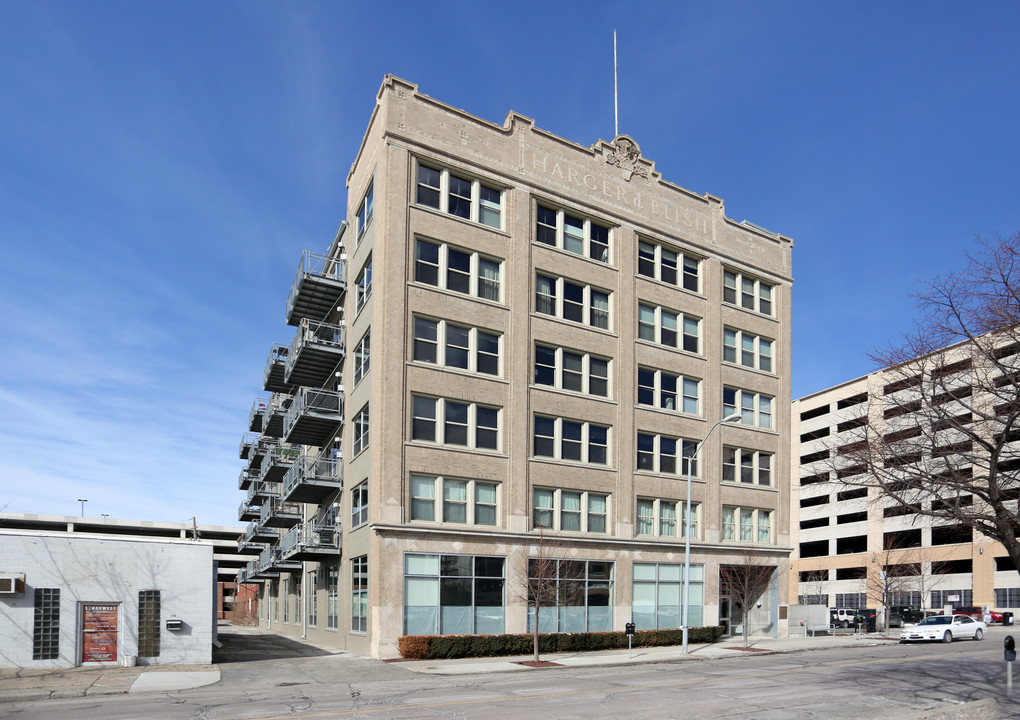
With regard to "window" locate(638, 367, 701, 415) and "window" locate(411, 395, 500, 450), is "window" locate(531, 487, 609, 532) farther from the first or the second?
"window" locate(638, 367, 701, 415)

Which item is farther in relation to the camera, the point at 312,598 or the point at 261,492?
the point at 261,492

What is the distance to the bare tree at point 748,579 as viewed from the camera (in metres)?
40.1

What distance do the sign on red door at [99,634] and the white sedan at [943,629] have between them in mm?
33657

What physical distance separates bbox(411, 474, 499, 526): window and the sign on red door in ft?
35.1

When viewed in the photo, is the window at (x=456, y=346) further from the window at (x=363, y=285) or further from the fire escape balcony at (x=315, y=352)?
the fire escape balcony at (x=315, y=352)

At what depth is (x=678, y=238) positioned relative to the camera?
140 ft

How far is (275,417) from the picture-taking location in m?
49.8

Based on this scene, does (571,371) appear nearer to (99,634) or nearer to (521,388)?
(521,388)

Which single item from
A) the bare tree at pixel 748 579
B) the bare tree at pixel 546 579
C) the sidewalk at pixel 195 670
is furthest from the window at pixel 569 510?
the bare tree at pixel 748 579

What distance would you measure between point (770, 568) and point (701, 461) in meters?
7.11

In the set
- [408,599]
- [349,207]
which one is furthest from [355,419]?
[349,207]

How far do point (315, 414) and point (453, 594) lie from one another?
1115cm

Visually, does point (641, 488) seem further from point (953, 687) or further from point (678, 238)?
point (953, 687)

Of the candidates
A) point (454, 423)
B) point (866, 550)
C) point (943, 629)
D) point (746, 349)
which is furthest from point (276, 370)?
point (866, 550)
